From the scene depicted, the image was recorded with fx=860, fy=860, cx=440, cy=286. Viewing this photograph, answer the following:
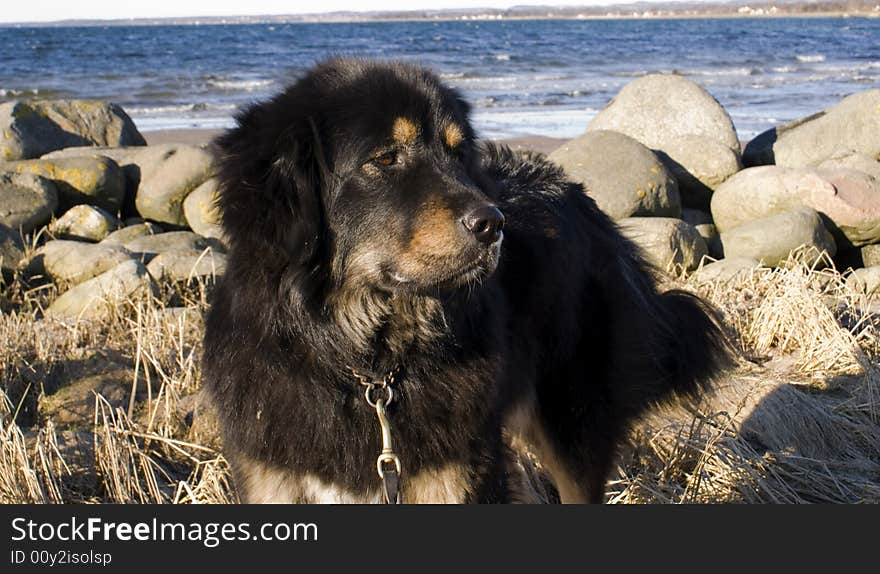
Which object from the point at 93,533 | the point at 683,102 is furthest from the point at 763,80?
the point at 93,533

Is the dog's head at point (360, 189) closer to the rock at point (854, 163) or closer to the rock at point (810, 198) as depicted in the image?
the rock at point (810, 198)

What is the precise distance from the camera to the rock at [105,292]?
655cm

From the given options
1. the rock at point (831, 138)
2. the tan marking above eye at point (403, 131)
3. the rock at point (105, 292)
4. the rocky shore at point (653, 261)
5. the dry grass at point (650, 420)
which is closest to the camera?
the tan marking above eye at point (403, 131)

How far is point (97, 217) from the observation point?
9367mm

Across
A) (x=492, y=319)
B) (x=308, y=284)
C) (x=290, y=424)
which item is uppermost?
(x=308, y=284)

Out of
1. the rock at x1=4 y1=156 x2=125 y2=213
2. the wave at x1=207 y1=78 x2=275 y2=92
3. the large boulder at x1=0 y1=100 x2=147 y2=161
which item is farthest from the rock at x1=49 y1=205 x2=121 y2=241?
the wave at x1=207 y1=78 x2=275 y2=92

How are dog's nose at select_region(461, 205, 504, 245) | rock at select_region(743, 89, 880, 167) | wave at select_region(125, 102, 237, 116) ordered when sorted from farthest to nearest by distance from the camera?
wave at select_region(125, 102, 237, 116) → rock at select_region(743, 89, 880, 167) → dog's nose at select_region(461, 205, 504, 245)

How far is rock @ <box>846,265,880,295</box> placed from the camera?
7660 mm

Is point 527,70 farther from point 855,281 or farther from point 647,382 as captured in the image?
point 647,382

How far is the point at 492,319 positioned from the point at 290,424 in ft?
2.94

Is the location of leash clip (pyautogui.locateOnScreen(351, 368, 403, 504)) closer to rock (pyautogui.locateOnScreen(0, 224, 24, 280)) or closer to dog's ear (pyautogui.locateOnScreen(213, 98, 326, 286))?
dog's ear (pyautogui.locateOnScreen(213, 98, 326, 286))

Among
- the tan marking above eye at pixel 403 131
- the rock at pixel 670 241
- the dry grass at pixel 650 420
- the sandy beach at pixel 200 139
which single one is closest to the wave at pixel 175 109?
the sandy beach at pixel 200 139

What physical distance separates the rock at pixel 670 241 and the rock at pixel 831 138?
3.29 meters

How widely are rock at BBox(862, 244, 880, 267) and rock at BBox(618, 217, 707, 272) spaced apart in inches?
81.0
